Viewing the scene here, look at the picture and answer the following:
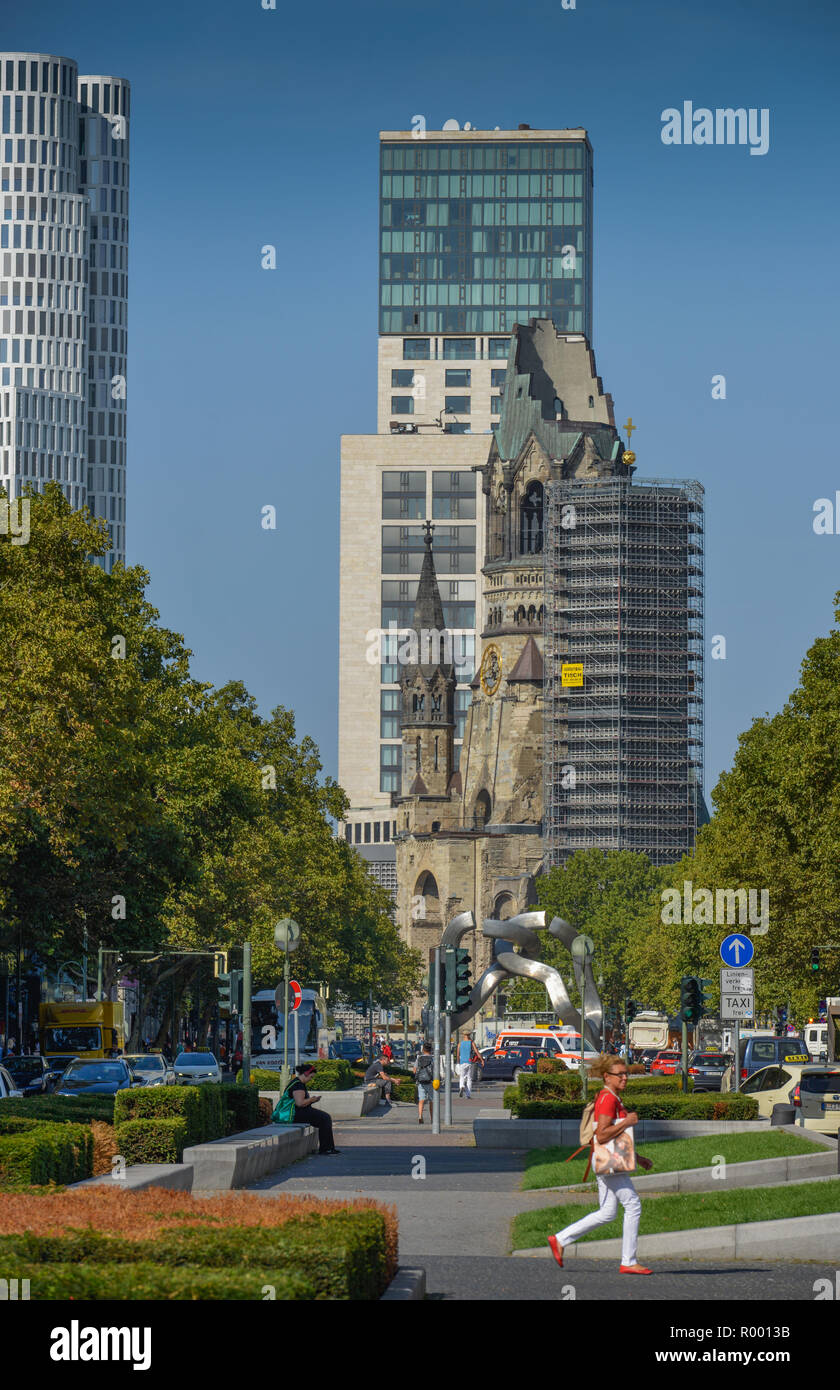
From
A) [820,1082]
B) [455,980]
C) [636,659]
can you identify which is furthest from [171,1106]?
[636,659]

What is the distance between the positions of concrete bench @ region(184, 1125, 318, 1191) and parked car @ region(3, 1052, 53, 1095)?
19.0 m

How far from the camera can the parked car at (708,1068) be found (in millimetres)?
55969

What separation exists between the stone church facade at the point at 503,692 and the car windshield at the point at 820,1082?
141 meters

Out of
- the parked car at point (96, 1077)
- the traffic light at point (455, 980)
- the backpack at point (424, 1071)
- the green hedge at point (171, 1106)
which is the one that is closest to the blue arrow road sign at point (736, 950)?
the traffic light at point (455, 980)

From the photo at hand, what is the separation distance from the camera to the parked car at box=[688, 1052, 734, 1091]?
184 feet

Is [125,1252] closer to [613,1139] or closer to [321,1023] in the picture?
[613,1139]

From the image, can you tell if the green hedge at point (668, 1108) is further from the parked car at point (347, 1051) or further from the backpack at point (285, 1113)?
the parked car at point (347, 1051)

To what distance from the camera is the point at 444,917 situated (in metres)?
187

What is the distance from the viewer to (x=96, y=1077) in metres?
47.1

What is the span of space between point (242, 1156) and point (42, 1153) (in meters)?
6.65

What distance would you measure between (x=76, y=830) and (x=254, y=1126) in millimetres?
8676

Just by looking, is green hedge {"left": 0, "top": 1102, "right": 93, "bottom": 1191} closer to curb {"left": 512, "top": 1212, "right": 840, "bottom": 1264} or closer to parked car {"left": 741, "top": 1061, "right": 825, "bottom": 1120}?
curb {"left": 512, "top": 1212, "right": 840, "bottom": 1264}

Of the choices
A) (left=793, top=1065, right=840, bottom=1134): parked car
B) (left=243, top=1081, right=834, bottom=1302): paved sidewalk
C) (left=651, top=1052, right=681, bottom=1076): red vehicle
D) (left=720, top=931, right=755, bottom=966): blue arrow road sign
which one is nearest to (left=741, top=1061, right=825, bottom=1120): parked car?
(left=793, top=1065, right=840, bottom=1134): parked car
